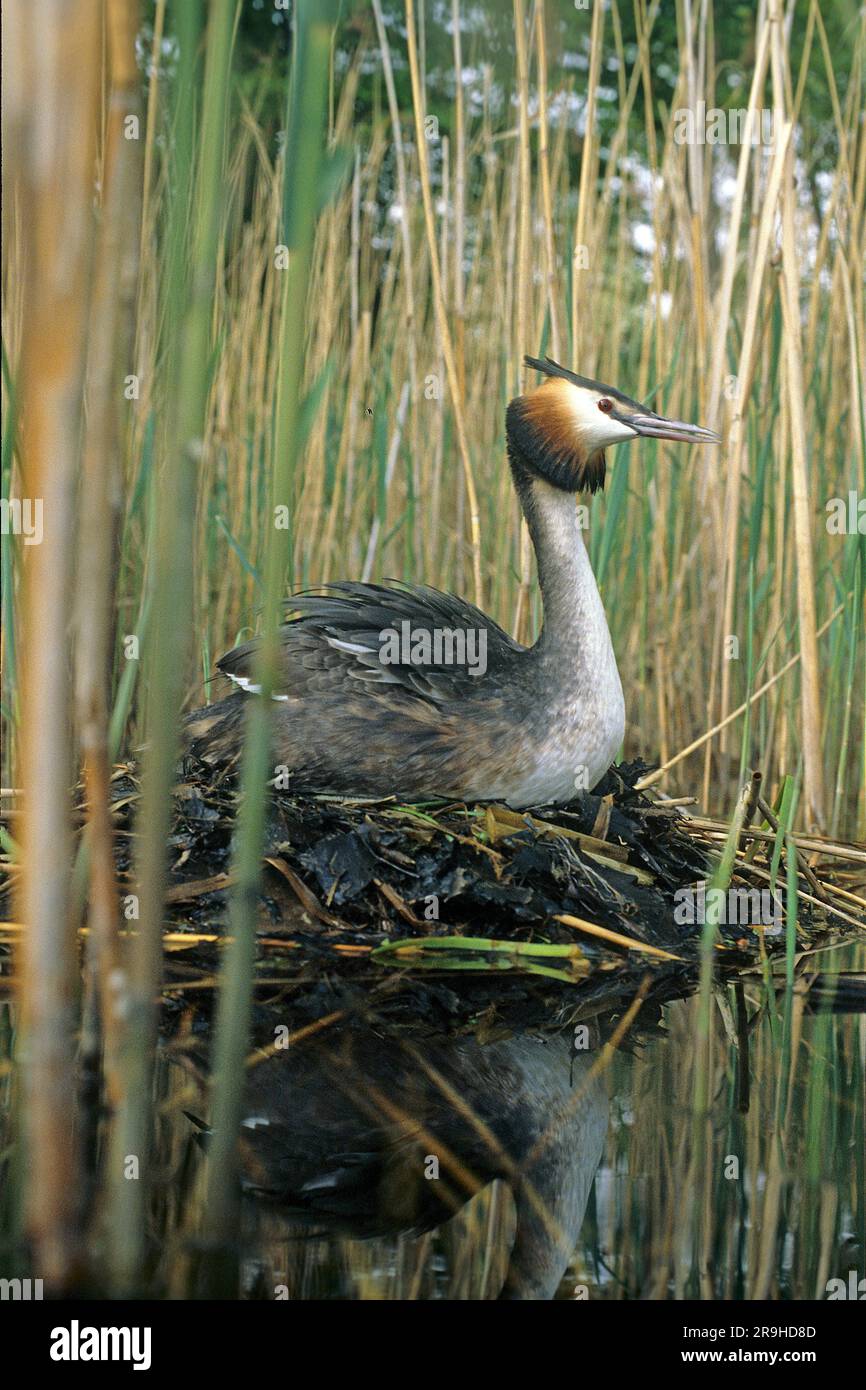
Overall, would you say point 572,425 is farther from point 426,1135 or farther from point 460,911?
point 426,1135

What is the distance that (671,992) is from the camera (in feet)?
8.26

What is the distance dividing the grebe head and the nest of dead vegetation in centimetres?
93

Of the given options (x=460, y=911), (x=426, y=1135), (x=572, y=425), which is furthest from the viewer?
(x=572, y=425)

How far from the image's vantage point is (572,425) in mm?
3645

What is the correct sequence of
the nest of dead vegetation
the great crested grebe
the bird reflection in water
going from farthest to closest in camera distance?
the great crested grebe → the nest of dead vegetation → the bird reflection in water

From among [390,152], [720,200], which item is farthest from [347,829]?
[390,152]

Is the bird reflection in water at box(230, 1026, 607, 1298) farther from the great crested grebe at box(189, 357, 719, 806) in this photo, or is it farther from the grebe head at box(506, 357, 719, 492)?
the grebe head at box(506, 357, 719, 492)

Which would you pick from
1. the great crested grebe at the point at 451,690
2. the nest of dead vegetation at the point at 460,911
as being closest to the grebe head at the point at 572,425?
the great crested grebe at the point at 451,690

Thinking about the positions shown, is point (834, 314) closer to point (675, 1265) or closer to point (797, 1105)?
point (797, 1105)

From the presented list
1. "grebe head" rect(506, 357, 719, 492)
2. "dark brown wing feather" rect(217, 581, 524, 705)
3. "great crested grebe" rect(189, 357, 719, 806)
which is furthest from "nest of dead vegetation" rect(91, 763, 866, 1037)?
"grebe head" rect(506, 357, 719, 492)

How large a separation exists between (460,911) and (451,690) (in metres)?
0.73

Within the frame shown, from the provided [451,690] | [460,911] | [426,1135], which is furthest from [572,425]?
[426,1135]

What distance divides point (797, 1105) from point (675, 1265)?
0.52 meters

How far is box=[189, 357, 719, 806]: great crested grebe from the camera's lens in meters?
3.36
